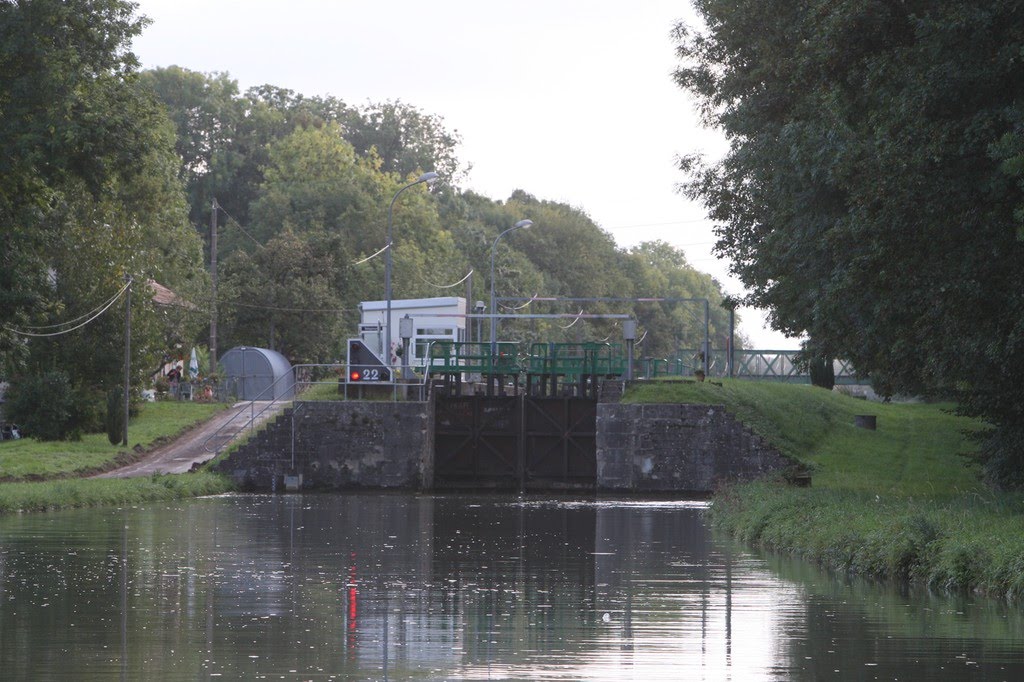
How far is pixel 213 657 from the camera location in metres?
12.4

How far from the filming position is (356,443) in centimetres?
4631

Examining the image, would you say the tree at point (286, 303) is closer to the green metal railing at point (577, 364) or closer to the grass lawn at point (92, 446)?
the grass lawn at point (92, 446)

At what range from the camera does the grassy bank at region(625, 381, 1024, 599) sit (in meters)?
17.4

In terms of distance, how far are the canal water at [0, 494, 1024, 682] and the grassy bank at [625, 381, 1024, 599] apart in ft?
1.92

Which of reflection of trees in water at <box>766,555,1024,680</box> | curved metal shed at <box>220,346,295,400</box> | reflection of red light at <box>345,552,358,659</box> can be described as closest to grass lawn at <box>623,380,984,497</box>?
reflection of red light at <box>345,552,358,659</box>

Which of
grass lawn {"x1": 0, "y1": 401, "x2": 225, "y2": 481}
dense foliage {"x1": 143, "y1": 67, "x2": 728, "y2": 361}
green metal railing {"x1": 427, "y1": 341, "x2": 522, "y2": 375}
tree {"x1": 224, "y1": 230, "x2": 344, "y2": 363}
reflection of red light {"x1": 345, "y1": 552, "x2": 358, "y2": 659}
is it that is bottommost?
reflection of red light {"x1": 345, "y1": 552, "x2": 358, "y2": 659}

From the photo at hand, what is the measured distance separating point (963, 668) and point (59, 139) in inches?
1130

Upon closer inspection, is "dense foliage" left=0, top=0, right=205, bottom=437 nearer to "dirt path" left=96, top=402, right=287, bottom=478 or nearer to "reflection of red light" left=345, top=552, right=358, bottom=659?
"dirt path" left=96, top=402, right=287, bottom=478

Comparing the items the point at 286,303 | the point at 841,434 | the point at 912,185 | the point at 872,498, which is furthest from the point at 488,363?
the point at 912,185

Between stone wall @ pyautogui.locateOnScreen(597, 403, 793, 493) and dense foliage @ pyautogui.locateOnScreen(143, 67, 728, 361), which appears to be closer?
stone wall @ pyautogui.locateOnScreen(597, 403, 793, 493)

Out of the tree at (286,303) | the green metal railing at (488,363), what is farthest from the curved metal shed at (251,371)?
the green metal railing at (488,363)

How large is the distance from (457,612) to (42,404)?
113ft

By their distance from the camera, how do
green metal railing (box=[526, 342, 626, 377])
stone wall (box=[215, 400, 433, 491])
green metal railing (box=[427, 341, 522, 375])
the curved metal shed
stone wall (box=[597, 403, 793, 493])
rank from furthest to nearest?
the curved metal shed
green metal railing (box=[526, 342, 626, 377])
green metal railing (box=[427, 341, 522, 375])
stone wall (box=[215, 400, 433, 491])
stone wall (box=[597, 403, 793, 493])

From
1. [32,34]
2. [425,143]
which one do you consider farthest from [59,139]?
[425,143]
